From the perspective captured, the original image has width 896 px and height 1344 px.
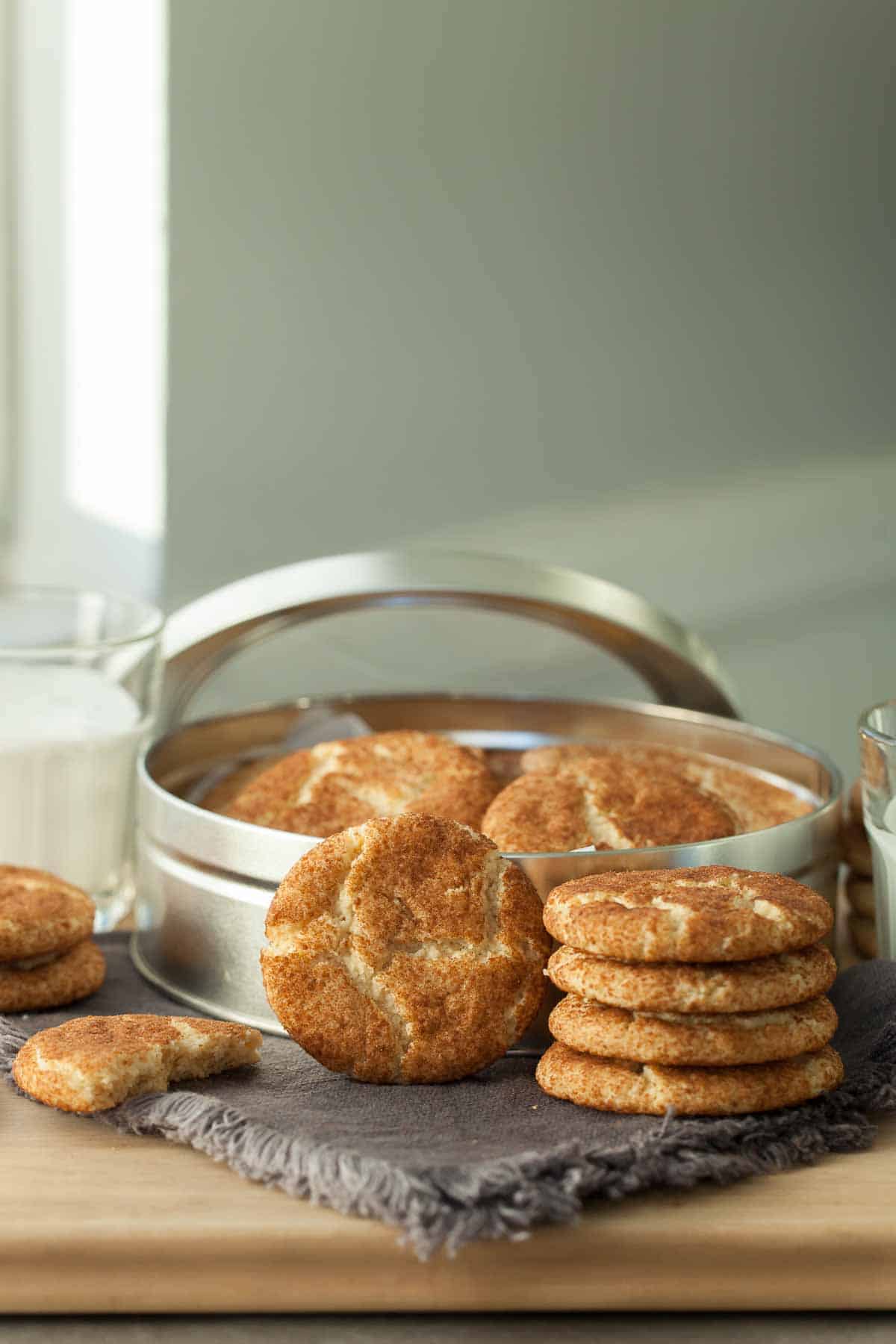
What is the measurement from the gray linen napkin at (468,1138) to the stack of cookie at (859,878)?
287 mm

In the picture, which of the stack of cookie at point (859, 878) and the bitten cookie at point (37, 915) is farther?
the stack of cookie at point (859, 878)

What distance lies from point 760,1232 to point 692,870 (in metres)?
0.25

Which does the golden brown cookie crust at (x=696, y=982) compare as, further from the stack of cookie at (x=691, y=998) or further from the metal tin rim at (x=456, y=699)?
the metal tin rim at (x=456, y=699)

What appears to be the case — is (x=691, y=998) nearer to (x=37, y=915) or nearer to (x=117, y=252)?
(x=37, y=915)

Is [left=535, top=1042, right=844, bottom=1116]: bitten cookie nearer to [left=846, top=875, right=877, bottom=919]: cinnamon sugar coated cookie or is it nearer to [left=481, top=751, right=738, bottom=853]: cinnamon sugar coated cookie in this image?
[left=481, top=751, right=738, bottom=853]: cinnamon sugar coated cookie

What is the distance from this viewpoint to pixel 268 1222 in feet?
2.67

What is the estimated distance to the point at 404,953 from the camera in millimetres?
1000

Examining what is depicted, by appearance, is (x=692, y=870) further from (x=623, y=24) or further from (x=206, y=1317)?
(x=623, y=24)

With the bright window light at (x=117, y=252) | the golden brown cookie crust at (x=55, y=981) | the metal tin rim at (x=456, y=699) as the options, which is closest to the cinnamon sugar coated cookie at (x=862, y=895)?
the metal tin rim at (x=456, y=699)

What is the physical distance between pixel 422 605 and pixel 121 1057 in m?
0.59

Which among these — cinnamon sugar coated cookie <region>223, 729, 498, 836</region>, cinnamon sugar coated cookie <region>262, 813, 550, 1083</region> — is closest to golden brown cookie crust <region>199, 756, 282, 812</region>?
cinnamon sugar coated cookie <region>223, 729, 498, 836</region>

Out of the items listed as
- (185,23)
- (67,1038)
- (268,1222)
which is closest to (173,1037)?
(67,1038)

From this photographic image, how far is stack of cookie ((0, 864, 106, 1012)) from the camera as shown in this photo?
3.61ft

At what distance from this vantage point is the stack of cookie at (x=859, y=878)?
1322 millimetres
